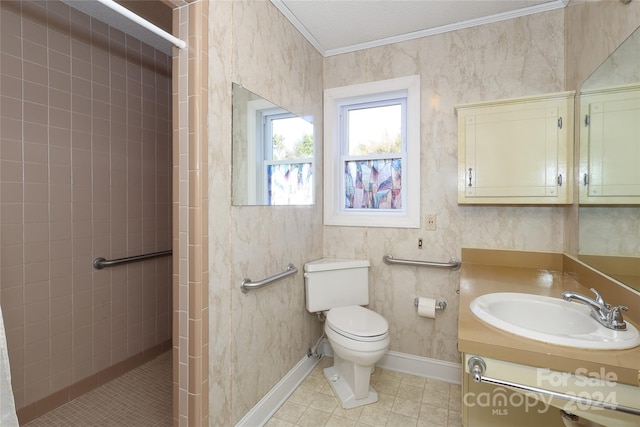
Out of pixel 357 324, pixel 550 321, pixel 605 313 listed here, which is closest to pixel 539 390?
pixel 605 313

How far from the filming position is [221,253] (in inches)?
57.7

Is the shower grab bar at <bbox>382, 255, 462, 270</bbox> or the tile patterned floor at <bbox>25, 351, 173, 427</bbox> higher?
the shower grab bar at <bbox>382, 255, 462, 270</bbox>

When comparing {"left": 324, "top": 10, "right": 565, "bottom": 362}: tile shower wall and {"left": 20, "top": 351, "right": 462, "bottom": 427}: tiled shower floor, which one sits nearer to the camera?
{"left": 20, "top": 351, "right": 462, "bottom": 427}: tiled shower floor

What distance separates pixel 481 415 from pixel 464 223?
→ 119 cm

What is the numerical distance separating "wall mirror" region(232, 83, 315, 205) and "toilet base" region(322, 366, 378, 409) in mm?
1289

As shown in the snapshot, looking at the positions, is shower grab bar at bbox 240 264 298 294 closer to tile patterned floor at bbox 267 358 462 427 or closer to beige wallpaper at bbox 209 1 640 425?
beige wallpaper at bbox 209 1 640 425

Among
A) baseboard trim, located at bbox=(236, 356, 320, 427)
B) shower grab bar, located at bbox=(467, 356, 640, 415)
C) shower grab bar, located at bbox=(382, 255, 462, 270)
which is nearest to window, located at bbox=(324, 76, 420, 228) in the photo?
shower grab bar, located at bbox=(382, 255, 462, 270)

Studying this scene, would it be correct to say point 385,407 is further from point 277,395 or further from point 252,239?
point 252,239

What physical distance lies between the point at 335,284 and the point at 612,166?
169cm

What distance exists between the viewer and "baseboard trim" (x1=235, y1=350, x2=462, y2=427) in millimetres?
1758

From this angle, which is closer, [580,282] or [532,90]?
[580,282]

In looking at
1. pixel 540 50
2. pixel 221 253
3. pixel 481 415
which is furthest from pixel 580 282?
pixel 221 253

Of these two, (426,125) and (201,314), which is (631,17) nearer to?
(426,125)

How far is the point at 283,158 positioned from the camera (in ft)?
6.73
